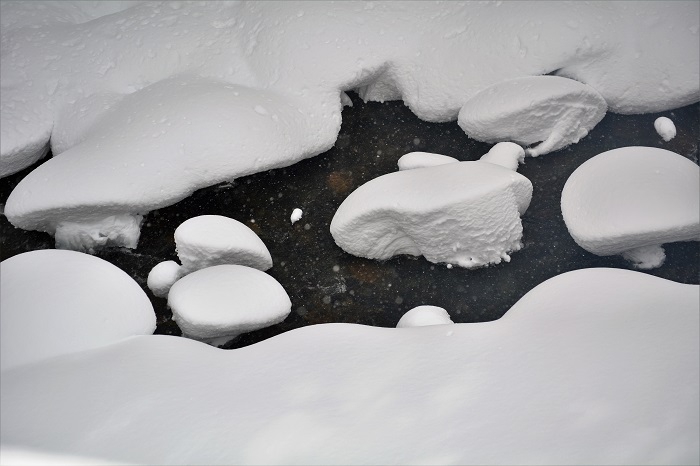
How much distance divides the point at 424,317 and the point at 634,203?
0.51 meters

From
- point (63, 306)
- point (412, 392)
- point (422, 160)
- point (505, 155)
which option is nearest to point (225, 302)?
point (63, 306)

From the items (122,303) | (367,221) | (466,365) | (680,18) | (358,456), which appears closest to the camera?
(358,456)

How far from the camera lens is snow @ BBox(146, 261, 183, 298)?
1516 mm

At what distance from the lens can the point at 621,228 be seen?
1422 mm

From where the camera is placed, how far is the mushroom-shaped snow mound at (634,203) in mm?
1402

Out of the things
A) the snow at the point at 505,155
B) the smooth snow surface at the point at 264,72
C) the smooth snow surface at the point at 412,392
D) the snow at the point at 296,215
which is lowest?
the smooth snow surface at the point at 412,392

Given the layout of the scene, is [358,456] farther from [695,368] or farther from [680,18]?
[680,18]

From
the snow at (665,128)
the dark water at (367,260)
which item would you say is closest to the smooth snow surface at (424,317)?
the dark water at (367,260)

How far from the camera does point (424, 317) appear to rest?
1411mm

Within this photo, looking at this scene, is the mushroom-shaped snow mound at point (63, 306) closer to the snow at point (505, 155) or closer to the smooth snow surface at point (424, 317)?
the smooth snow surface at point (424, 317)

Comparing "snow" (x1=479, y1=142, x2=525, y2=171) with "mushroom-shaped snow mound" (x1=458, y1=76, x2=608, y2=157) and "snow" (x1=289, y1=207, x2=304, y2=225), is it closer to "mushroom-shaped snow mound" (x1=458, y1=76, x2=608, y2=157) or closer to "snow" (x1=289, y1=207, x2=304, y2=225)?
"mushroom-shaped snow mound" (x1=458, y1=76, x2=608, y2=157)

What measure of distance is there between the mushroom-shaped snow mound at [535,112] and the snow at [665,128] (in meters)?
0.14

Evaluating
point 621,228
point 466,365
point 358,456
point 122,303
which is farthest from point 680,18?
point 122,303

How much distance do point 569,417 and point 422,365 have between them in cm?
26
